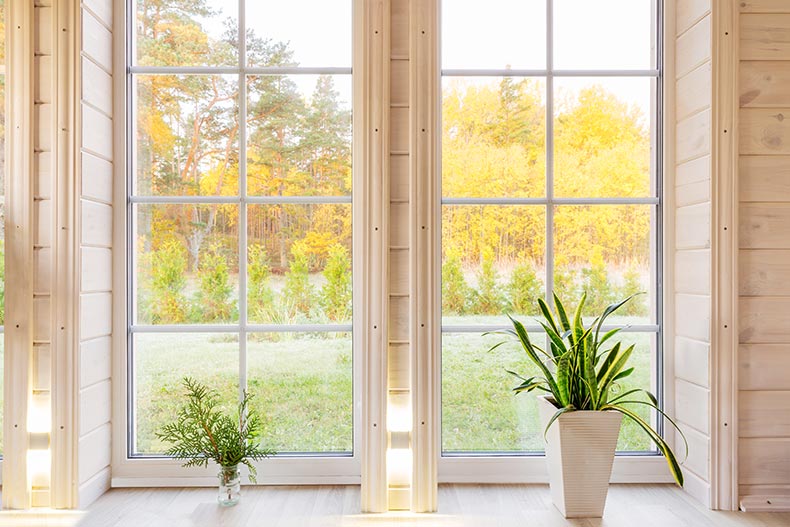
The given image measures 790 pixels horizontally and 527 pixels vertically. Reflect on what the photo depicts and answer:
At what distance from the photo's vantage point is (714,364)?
6.09 ft

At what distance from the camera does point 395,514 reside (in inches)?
72.3

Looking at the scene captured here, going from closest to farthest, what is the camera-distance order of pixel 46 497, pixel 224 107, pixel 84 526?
pixel 84 526 < pixel 46 497 < pixel 224 107

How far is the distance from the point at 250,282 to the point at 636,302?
144 cm

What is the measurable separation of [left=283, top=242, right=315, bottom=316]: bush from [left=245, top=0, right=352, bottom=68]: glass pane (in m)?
0.68

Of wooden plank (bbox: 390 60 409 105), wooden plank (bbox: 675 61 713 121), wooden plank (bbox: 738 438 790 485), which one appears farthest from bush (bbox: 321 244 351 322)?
wooden plank (bbox: 738 438 790 485)

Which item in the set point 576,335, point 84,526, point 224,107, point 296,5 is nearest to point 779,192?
point 576,335

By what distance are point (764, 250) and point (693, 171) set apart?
344 mm

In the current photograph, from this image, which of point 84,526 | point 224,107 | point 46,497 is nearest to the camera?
point 84,526

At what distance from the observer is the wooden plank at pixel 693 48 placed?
1887mm

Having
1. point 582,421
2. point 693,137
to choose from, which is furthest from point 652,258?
point 582,421

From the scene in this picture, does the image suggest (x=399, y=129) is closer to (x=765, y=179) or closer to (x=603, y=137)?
(x=603, y=137)

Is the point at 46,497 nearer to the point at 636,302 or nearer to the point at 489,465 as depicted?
the point at 489,465

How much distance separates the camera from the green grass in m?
2.09

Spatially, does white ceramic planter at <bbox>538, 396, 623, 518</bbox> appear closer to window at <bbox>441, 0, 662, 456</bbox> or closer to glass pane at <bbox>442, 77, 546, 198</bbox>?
window at <bbox>441, 0, 662, 456</bbox>
